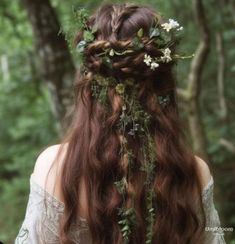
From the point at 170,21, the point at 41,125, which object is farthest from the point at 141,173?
the point at 41,125

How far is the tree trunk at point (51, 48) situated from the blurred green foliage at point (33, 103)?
25.0 inches

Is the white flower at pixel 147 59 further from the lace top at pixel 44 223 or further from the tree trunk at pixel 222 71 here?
the tree trunk at pixel 222 71

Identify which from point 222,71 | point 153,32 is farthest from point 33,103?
point 153,32

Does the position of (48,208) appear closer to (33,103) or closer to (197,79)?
(197,79)

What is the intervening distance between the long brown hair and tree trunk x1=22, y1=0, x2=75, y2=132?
2.90m

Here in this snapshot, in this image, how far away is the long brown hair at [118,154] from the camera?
2230 millimetres

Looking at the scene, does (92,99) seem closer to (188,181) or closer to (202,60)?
(188,181)

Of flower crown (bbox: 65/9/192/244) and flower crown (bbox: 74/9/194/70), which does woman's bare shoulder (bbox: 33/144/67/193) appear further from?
flower crown (bbox: 74/9/194/70)

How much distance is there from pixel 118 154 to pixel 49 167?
263 millimetres

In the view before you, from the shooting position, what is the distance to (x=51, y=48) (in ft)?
17.1

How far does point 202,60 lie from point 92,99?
134 inches

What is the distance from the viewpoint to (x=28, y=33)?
27.4ft

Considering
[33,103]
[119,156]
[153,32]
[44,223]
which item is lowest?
[44,223]

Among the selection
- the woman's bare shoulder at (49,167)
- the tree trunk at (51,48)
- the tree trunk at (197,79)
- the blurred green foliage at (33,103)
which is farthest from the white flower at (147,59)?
the blurred green foliage at (33,103)
